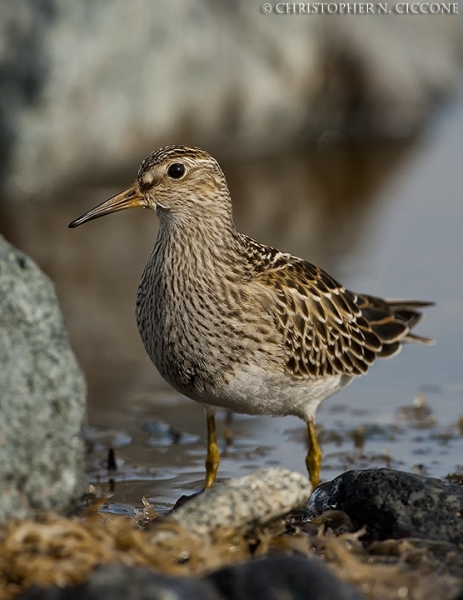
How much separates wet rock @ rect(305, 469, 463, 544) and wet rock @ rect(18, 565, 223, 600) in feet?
5.51

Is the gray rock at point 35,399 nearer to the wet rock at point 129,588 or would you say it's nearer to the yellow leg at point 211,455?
the wet rock at point 129,588

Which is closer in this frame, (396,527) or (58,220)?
(396,527)

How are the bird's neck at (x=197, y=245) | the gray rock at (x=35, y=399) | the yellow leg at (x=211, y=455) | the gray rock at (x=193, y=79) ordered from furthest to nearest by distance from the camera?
the gray rock at (x=193, y=79), the yellow leg at (x=211, y=455), the bird's neck at (x=197, y=245), the gray rock at (x=35, y=399)

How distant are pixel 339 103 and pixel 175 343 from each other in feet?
32.8

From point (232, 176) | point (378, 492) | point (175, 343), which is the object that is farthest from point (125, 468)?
point (232, 176)

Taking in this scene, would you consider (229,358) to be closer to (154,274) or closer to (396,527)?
(154,274)

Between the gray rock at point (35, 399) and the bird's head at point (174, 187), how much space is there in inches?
51.6

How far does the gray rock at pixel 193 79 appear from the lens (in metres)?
12.5

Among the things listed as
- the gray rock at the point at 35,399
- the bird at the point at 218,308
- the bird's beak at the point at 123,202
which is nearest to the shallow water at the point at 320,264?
the bird at the point at 218,308

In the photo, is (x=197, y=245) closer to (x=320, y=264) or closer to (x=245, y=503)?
(x=245, y=503)

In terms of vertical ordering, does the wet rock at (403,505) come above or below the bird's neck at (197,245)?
below

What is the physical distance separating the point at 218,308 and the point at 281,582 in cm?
264

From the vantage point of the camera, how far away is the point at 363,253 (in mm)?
11930

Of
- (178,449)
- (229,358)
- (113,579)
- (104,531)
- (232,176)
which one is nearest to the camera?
(113,579)
